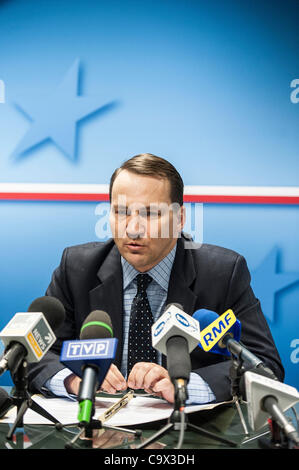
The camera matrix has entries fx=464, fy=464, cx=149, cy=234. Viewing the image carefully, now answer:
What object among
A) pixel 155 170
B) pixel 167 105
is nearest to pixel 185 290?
pixel 155 170

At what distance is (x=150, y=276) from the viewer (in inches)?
72.9

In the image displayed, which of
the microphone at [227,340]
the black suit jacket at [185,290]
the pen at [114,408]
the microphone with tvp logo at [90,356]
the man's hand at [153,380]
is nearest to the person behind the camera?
the microphone with tvp logo at [90,356]

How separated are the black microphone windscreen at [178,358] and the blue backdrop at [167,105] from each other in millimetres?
1948

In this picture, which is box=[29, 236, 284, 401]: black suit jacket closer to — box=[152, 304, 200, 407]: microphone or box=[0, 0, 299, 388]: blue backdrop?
box=[152, 304, 200, 407]: microphone

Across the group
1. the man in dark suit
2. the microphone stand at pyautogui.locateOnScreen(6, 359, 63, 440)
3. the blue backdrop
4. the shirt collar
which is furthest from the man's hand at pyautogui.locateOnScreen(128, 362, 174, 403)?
A: the blue backdrop

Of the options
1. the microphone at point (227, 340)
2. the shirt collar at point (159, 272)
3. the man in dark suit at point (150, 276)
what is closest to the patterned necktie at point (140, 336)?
the man in dark suit at point (150, 276)

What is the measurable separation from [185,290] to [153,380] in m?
0.57

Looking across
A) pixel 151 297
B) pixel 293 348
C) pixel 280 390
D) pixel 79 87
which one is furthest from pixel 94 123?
pixel 280 390

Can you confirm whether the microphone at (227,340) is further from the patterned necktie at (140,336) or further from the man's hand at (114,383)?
the patterned necktie at (140,336)

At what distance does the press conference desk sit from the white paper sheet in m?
0.04

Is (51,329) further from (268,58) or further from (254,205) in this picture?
(268,58)

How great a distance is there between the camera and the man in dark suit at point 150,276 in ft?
5.52

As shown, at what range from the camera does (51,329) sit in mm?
1168

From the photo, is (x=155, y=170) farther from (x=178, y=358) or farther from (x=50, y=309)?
(x=178, y=358)
